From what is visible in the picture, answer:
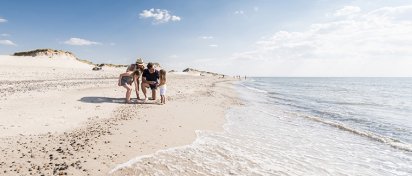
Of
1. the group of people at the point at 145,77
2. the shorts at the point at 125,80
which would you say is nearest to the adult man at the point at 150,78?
the group of people at the point at 145,77

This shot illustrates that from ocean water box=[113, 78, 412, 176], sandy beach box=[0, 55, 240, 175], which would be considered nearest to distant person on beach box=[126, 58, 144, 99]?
sandy beach box=[0, 55, 240, 175]

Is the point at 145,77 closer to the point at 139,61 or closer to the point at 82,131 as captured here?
the point at 139,61

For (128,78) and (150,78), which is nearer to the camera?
(128,78)

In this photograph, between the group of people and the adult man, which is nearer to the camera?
the group of people

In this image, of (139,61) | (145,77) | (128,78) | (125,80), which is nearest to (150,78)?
(145,77)

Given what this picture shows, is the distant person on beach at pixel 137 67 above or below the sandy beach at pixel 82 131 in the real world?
above

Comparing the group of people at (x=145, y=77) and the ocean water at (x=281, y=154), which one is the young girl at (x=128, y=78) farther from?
the ocean water at (x=281, y=154)

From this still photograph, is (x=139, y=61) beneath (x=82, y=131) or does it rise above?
above

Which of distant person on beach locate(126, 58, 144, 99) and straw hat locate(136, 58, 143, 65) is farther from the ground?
straw hat locate(136, 58, 143, 65)

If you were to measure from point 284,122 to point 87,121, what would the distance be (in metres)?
8.19

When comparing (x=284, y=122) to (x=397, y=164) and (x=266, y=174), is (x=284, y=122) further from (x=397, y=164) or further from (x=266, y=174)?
(x=266, y=174)

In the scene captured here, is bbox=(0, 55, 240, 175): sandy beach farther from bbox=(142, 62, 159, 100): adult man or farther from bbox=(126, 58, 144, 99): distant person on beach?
bbox=(142, 62, 159, 100): adult man

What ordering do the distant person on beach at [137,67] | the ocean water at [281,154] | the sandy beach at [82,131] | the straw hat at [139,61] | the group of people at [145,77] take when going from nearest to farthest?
the sandy beach at [82,131] → the ocean water at [281,154] → the group of people at [145,77] → the distant person on beach at [137,67] → the straw hat at [139,61]

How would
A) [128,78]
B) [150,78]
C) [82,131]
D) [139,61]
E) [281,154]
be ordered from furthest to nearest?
[150,78] < [139,61] < [128,78] < [82,131] < [281,154]
